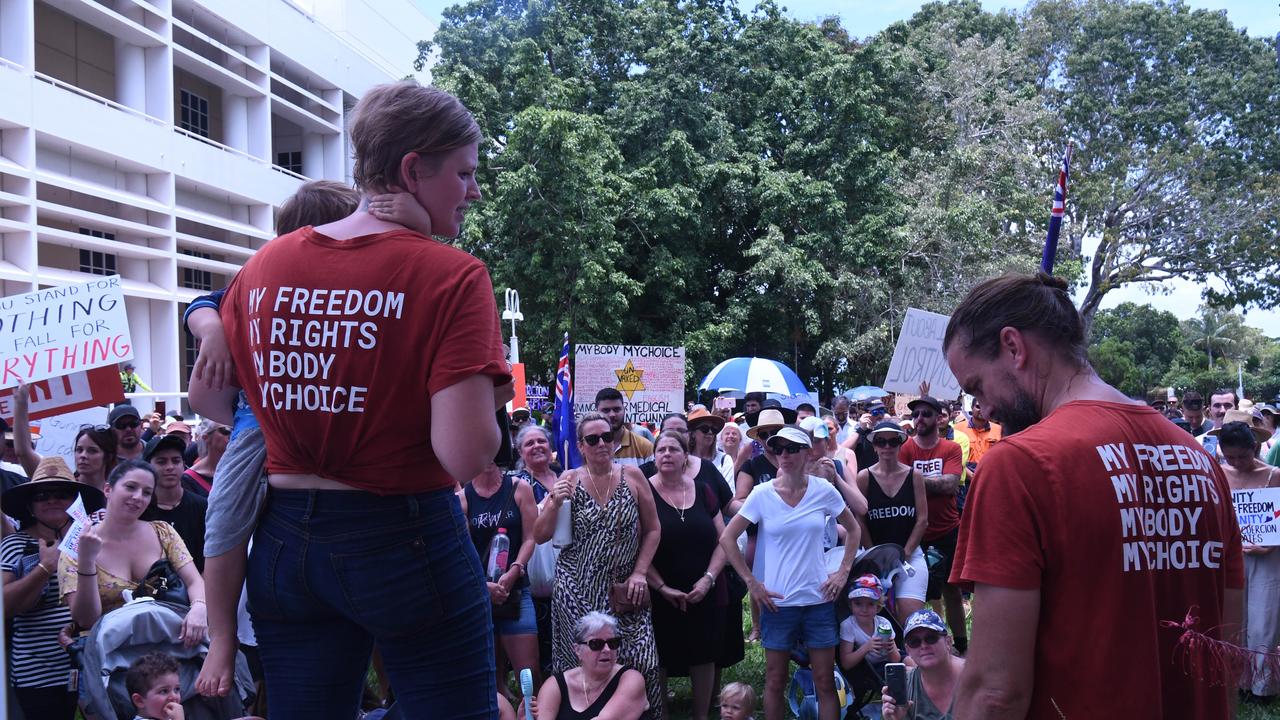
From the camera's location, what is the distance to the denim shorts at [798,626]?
7324 mm

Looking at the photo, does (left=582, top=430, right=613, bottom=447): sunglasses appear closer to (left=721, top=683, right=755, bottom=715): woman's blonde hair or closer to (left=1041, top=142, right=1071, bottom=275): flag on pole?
(left=721, top=683, right=755, bottom=715): woman's blonde hair

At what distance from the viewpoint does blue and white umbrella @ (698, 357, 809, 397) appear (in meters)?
18.9

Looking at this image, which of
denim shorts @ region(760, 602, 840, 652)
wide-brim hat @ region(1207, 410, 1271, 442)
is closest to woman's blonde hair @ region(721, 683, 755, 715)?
denim shorts @ region(760, 602, 840, 652)

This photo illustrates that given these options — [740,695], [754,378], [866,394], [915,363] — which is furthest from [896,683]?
[866,394]

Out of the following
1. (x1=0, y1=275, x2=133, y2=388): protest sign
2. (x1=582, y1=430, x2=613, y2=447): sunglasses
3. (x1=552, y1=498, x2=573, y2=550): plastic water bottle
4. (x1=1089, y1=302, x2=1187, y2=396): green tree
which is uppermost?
(x1=1089, y1=302, x2=1187, y2=396): green tree

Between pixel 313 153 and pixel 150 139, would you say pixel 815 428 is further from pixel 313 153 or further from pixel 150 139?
pixel 313 153

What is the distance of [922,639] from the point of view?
6207 millimetres

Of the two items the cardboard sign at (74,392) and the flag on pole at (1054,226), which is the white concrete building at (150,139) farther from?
the flag on pole at (1054,226)

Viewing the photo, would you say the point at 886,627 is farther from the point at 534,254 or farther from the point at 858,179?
the point at 858,179

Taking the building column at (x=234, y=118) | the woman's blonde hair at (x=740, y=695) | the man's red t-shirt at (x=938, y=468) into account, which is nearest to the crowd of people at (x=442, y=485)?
the woman's blonde hair at (x=740, y=695)

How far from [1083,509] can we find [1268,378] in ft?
204

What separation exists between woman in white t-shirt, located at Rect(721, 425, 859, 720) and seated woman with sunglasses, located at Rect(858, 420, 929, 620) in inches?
36.1

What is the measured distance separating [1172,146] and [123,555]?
36.6m

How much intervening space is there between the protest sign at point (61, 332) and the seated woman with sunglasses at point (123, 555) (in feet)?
9.02
